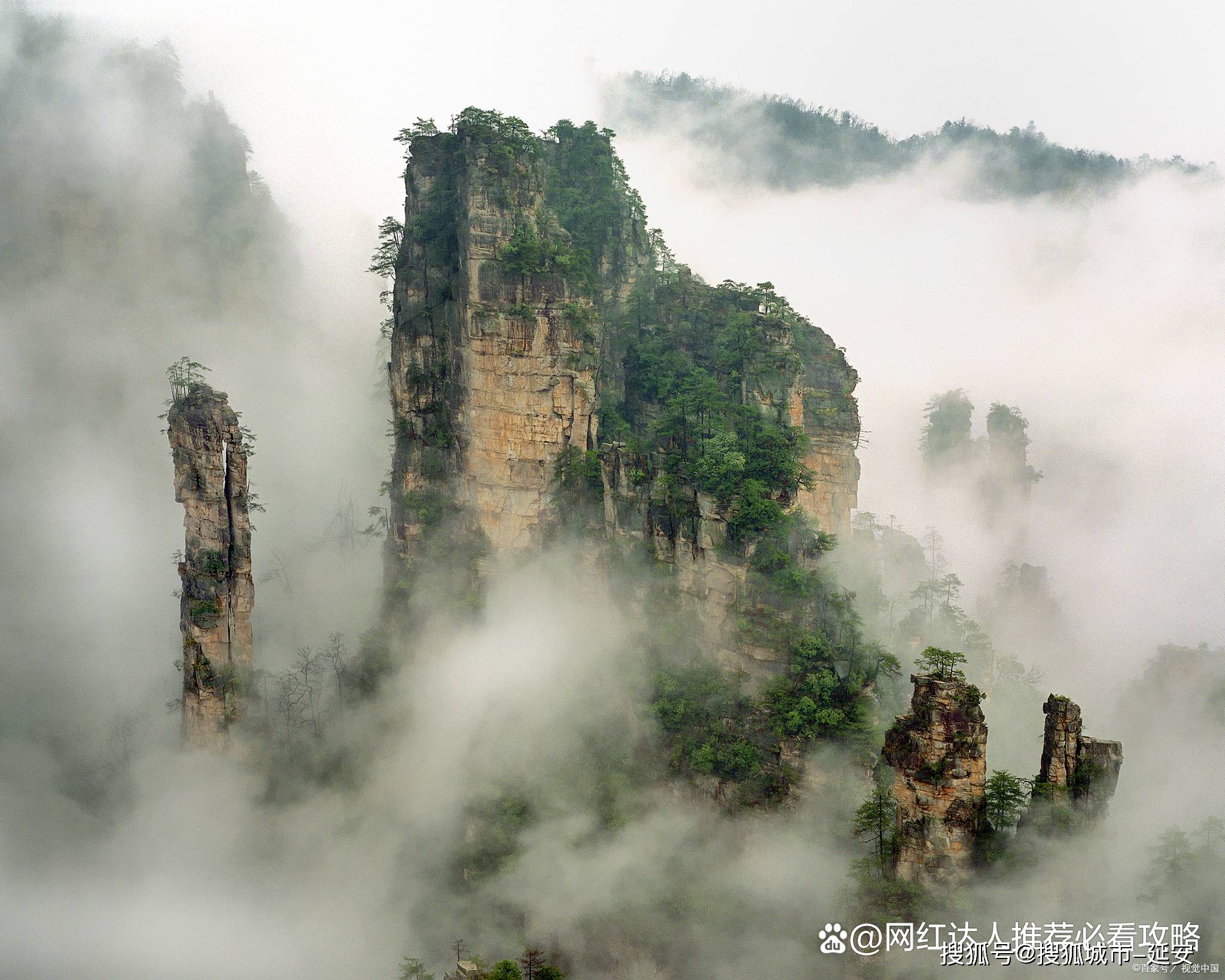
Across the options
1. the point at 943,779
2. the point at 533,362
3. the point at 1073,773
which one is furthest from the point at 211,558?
the point at 1073,773

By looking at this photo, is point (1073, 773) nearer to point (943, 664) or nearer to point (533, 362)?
point (943, 664)

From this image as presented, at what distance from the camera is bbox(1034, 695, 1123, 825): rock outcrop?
34219 mm

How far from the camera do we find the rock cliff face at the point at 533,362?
156 feet

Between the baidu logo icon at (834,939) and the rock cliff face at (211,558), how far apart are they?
26.8 metres

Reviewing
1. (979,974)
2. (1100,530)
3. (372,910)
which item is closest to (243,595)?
(372,910)

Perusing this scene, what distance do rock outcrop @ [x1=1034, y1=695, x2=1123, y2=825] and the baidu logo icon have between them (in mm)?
8331

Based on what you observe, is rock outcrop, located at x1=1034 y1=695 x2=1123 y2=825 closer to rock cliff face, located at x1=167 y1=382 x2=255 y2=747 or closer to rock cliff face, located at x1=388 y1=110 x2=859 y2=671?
rock cliff face, located at x1=388 y1=110 x2=859 y2=671

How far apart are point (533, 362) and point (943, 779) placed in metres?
25.7

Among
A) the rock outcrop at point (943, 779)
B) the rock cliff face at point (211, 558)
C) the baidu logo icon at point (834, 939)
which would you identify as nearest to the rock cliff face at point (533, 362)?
the rock cliff face at point (211, 558)

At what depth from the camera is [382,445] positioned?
72125mm

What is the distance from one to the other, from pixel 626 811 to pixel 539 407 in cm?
1862

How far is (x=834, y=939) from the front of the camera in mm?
37781

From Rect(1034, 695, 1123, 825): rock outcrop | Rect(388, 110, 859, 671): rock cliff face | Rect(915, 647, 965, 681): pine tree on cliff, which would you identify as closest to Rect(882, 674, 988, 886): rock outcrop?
Rect(915, 647, 965, 681): pine tree on cliff

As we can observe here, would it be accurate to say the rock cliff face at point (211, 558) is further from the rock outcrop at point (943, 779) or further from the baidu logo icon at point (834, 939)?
the rock outcrop at point (943, 779)
